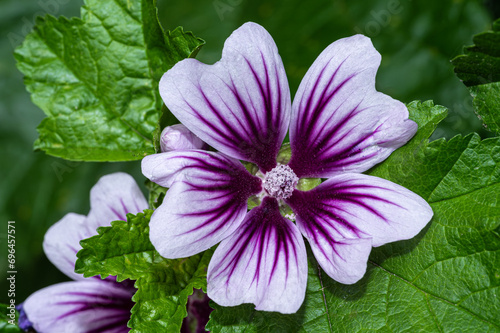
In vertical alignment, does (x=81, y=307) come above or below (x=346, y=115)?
below

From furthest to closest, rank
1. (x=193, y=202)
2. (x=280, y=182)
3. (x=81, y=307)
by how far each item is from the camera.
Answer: (x=81, y=307) < (x=280, y=182) < (x=193, y=202)

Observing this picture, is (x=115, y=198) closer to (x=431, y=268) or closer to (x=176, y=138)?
(x=176, y=138)

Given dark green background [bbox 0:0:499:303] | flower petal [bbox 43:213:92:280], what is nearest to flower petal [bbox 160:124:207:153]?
flower petal [bbox 43:213:92:280]

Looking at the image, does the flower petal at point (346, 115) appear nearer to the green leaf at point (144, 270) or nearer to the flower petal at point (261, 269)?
the flower petal at point (261, 269)

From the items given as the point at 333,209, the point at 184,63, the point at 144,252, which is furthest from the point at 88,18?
the point at 333,209

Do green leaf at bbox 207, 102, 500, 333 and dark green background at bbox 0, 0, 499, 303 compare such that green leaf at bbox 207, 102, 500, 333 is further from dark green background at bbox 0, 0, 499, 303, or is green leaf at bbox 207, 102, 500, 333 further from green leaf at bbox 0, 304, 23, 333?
dark green background at bbox 0, 0, 499, 303

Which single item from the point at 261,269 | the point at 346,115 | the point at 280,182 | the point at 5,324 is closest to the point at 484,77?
the point at 346,115

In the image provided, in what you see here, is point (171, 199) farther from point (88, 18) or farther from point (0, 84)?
point (0, 84)
